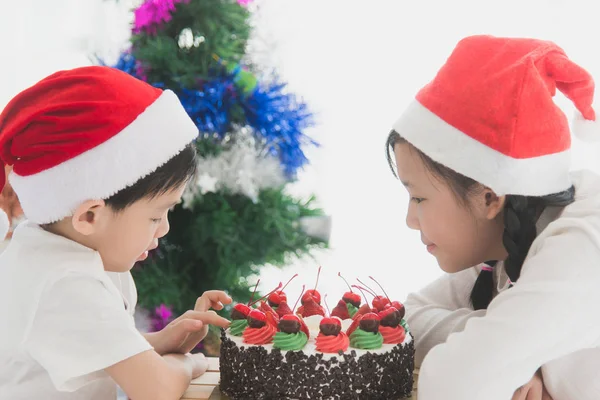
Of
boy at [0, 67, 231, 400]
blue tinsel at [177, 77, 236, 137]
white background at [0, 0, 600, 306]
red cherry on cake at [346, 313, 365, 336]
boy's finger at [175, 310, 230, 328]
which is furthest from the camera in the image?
white background at [0, 0, 600, 306]

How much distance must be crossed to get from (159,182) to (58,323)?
12.7 inches

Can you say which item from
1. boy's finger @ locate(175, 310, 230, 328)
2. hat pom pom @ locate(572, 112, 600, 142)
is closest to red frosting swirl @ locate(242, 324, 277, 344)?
boy's finger @ locate(175, 310, 230, 328)

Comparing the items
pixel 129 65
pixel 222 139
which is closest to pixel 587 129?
pixel 222 139

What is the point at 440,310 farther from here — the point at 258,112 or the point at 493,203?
the point at 258,112

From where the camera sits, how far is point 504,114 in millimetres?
1236

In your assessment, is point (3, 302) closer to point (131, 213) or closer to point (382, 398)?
point (131, 213)

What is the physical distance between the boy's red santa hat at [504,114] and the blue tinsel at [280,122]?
89cm

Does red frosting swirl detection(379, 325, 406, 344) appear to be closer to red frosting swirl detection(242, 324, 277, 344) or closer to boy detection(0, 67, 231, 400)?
red frosting swirl detection(242, 324, 277, 344)

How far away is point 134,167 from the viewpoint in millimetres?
1329

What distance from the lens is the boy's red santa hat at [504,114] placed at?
48.7 inches

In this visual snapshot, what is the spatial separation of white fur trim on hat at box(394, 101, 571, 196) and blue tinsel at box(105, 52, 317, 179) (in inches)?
35.0

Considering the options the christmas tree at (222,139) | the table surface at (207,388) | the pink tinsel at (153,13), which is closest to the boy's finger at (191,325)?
the table surface at (207,388)

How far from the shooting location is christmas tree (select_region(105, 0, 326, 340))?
7.15 feet

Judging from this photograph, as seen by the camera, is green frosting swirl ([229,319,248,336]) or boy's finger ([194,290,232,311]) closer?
green frosting swirl ([229,319,248,336])
